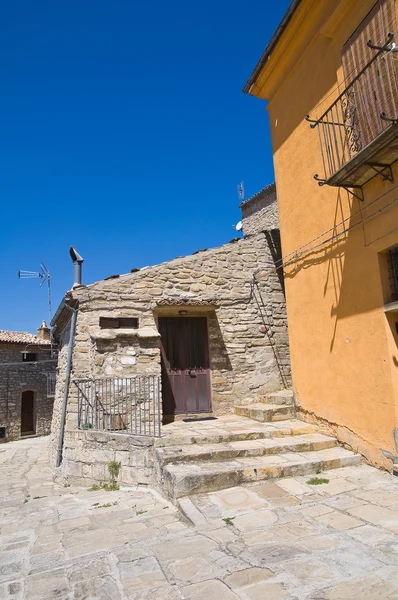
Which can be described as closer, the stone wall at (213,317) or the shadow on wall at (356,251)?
the shadow on wall at (356,251)

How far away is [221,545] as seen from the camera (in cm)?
358

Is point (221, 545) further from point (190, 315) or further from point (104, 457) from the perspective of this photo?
point (190, 315)

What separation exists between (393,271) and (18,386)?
20443 mm

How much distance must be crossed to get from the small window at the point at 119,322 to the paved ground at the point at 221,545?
3.48 meters

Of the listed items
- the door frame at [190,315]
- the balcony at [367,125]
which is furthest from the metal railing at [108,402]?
the balcony at [367,125]

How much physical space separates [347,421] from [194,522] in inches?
115

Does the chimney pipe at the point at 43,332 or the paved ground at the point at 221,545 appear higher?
the chimney pipe at the point at 43,332

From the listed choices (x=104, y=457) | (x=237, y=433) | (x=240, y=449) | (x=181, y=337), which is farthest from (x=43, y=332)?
(x=240, y=449)

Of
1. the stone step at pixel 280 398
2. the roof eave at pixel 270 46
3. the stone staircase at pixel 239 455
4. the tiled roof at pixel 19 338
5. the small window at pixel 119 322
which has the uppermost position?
the roof eave at pixel 270 46

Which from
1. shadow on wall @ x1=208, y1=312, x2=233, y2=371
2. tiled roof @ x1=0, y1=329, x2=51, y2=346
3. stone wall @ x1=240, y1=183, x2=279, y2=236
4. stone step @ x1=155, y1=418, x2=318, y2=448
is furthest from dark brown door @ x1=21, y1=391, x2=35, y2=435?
stone step @ x1=155, y1=418, x2=318, y2=448

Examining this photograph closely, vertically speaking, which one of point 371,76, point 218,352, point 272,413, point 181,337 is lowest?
point 272,413

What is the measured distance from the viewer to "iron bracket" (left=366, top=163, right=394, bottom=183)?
5.07m

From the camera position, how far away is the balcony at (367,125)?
479cm

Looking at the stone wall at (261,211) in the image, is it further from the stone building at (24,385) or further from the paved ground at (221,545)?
the paved ground at (221,545)
